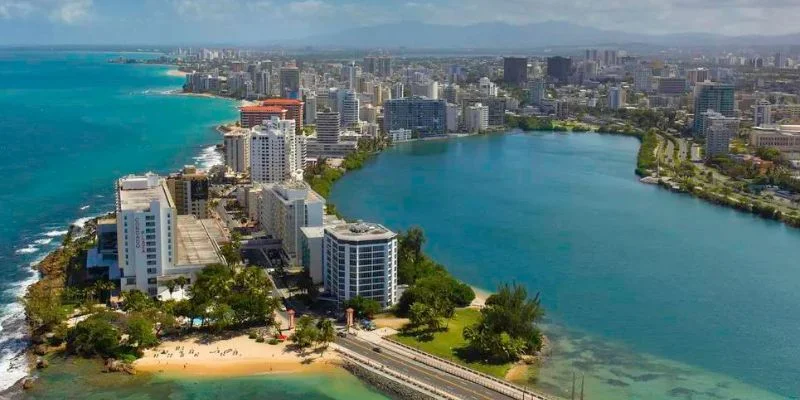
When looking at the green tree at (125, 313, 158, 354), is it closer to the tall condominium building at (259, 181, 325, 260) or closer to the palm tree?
the palm tree

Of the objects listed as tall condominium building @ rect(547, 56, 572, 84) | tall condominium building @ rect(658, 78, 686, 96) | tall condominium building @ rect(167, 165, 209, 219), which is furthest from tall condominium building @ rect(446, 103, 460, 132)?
tall condominium building @ rect(547, 56, 572, 84)

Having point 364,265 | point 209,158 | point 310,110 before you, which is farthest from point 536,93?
point 364,265

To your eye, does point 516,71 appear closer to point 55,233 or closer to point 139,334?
point 55,233

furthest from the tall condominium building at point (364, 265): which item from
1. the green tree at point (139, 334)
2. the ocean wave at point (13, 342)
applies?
the ocean wave at point (13, 342)

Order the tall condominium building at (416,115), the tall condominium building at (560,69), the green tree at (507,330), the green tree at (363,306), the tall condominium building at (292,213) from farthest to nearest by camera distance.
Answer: the tall condominium building at (560,69) → the tall condominium building at (416,115) → the tall condominium building at (292,213) → the green tree at (363,306) → the green tree at (507,330)

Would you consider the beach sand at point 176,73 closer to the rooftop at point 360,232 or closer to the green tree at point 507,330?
the rooftop at point 360,232

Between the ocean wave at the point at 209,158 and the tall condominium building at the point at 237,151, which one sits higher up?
the tall condominium building at the point at 237,151

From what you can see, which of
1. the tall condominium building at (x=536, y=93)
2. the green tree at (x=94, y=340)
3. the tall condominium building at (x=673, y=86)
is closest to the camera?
the green tree at (x=94, y=340)
